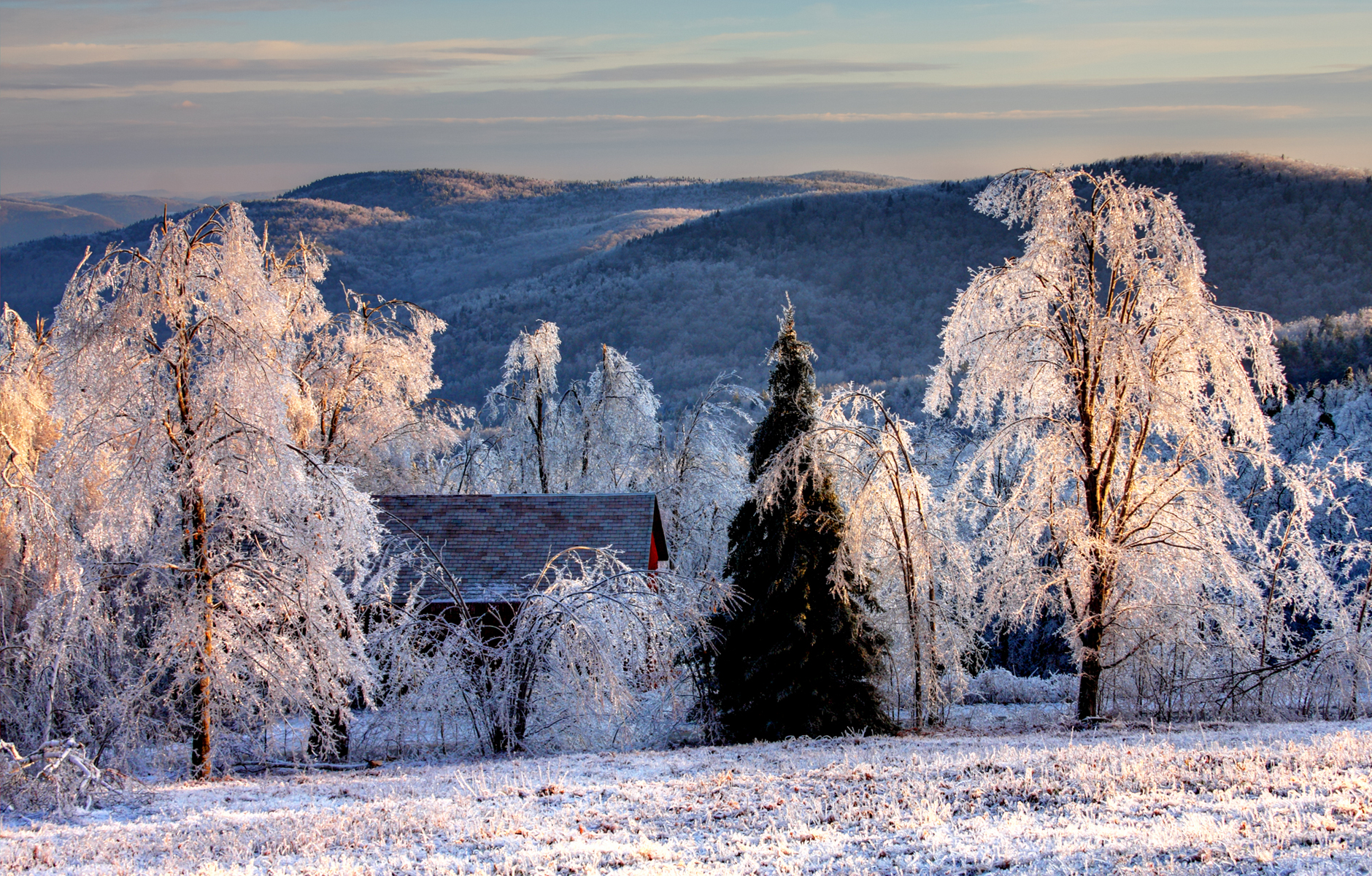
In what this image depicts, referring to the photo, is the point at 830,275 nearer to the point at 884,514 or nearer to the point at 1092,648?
the point at 884,514

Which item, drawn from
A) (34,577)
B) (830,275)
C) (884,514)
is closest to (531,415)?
(884,514)

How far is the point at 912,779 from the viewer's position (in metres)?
10.8

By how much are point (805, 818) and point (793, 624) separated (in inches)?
265

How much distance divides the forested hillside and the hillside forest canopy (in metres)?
54.3

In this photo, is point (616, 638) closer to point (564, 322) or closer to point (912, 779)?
point (912, 779)

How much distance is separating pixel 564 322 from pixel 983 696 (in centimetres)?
10085

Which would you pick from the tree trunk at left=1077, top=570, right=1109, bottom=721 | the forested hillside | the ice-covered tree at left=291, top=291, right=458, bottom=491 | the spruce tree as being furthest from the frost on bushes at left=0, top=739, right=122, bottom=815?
the forested hillside

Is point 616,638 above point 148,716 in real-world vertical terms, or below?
above

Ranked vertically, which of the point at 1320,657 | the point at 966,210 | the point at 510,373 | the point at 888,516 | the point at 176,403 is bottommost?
the point at 1320,657

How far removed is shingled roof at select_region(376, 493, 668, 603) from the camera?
829 inches

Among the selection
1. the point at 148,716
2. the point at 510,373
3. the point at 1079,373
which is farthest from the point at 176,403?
the point at 510,373

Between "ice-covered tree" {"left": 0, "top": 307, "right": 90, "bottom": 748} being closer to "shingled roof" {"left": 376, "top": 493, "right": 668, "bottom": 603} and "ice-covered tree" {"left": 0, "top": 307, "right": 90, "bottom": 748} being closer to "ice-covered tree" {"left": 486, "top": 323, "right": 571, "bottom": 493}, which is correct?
"shingled roof" {"left": 376, "top": 493, "right": 668, "bottom": 603}

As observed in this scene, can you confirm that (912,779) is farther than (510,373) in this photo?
No

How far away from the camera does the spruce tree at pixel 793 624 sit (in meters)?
16.2
